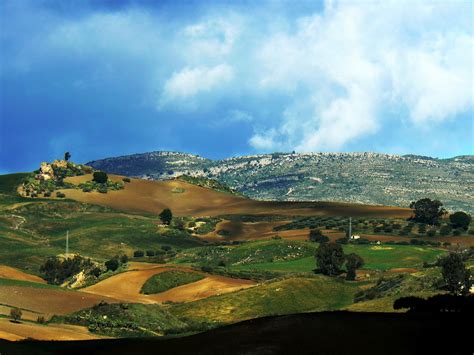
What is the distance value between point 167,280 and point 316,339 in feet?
212

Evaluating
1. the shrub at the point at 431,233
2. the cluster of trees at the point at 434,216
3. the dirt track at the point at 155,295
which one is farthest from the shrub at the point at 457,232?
the dirt track at the point at 155,295

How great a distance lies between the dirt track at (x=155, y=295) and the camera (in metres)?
88.7

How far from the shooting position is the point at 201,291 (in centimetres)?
9081

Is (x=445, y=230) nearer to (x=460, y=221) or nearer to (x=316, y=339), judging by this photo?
(x=460, y=221)

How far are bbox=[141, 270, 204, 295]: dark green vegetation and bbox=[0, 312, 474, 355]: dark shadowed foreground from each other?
172ft

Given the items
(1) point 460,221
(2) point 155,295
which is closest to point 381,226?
(1) point 460,221

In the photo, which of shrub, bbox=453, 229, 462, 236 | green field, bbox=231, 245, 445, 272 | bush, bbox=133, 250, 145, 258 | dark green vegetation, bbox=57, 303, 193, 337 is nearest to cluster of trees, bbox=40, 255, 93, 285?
bush, bbox=133, 250, 145, 258

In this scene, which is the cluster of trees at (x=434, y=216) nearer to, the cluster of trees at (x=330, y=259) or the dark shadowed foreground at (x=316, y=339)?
the cluster of trees at (x=330, y=259)

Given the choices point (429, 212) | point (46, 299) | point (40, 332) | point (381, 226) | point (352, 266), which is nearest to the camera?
point (40, 332)

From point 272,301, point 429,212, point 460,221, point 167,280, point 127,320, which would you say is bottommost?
point 127,320

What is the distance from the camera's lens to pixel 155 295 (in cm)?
9306

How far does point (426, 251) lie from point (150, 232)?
6683 cm

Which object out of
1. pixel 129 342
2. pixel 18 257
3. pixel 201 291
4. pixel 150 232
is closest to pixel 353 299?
pixel 201 291

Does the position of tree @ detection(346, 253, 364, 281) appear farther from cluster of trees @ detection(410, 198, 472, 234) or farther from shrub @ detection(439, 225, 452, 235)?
cluster of trees @ detection(410, 198, 472, 234)
